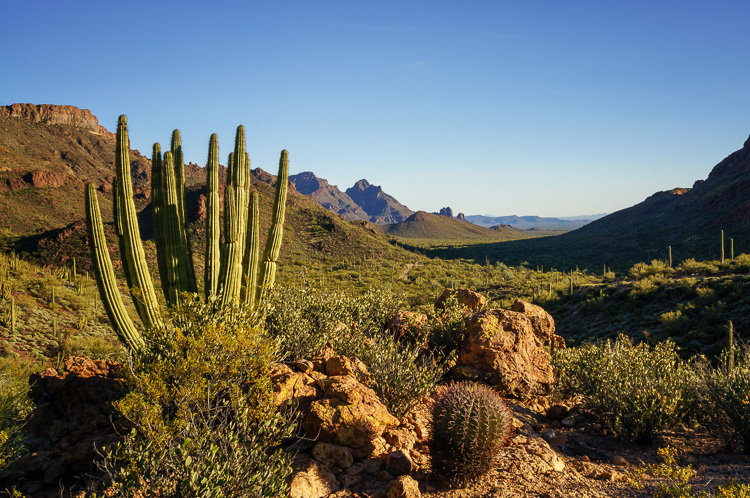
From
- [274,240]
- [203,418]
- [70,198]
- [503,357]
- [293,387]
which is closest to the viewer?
[203,418]

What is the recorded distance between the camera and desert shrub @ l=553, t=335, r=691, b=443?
618 cm

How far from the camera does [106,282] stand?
7.87 m

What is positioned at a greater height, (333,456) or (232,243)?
(232,243)

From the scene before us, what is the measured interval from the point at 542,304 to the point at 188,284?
66.7 feet

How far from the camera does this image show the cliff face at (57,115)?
56.6 meters

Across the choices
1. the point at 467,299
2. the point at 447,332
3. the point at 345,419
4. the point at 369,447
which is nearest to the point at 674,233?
the point at 467,299

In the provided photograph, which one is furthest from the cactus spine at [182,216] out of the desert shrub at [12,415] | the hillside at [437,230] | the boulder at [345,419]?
the hillside at [437,230]

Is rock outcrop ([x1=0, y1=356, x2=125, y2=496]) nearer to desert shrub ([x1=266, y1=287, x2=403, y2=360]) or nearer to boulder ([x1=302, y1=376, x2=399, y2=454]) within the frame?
boulder ([x1=302, y1=376, x2=399, y2=454])

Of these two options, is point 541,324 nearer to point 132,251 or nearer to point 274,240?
point 274,240

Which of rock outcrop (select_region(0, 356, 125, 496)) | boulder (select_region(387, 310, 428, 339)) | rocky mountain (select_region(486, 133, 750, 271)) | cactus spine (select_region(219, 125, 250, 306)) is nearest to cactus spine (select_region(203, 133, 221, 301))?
cactus spine (select_region(219, 125, 250, 306))

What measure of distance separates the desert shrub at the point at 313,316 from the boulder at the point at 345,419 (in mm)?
1135

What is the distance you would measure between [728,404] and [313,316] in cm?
675

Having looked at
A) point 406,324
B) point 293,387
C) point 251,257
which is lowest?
point 293,387

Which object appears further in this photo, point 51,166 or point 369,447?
point 51,166
